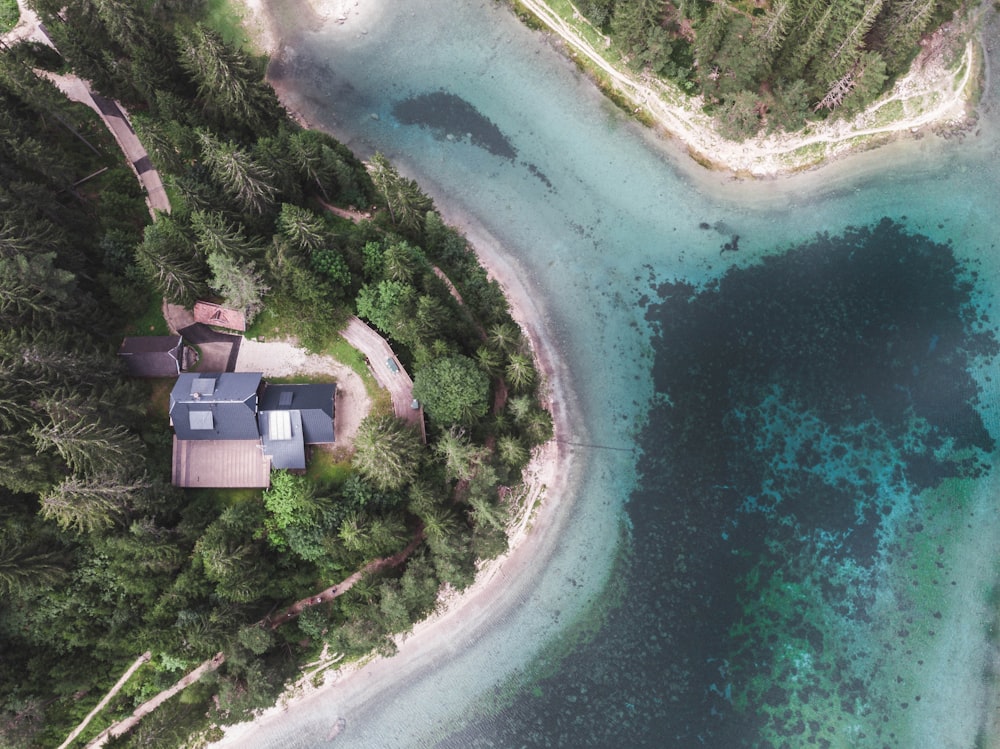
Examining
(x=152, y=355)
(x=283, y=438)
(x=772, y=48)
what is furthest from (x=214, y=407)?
(x=772, y=48)

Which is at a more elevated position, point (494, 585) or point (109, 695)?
point (494, 585)

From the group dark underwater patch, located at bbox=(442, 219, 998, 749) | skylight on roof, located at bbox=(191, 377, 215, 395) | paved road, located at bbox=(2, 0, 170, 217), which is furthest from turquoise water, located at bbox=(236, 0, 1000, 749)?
skylight on roof, located at bbox=(191, 377, 215, 395)

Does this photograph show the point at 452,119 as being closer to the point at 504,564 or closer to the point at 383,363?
the point at 383,363

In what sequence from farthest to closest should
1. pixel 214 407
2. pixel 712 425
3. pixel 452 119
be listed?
pixel 452 119
pixel 712 425
pixel 214 407

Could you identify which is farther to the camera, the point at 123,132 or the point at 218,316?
the point at 123,132

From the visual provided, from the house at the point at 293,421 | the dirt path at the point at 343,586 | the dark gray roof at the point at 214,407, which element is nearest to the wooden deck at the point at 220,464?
the dark gray roof at the point at 214,407

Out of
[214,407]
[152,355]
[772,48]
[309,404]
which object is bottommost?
[214,407]

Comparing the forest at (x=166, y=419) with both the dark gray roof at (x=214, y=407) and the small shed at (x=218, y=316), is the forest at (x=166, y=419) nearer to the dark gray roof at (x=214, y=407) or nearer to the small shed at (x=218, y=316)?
the small shed at (x=218, y=316)
